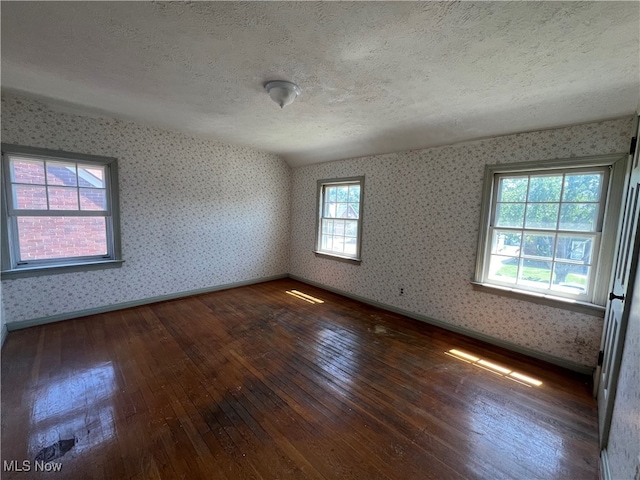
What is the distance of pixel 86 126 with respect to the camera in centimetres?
306

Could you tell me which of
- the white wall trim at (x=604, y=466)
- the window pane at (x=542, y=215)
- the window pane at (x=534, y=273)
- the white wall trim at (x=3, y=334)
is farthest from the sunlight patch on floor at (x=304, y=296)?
the white wall trim at (x=3, y=334)

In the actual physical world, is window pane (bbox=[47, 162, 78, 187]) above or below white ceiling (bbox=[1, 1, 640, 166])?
below

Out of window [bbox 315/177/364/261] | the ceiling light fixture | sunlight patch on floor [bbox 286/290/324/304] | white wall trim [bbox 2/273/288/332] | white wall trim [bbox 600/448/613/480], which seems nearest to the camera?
white wall trim [bbox 600/448/613/480]

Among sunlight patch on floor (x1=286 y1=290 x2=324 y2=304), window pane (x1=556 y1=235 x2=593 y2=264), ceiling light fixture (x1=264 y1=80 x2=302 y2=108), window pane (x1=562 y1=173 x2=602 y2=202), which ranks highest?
ceiling light fixture (x1=264 y1=80 x2=302 y2=108)

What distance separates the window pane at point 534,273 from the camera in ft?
8.70

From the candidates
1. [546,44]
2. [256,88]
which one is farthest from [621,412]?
[256,88]

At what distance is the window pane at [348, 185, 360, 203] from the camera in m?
4.27

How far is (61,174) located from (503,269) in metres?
5.23

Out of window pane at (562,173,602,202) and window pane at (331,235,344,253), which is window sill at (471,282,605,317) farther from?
window pane at (331,235,344,253)

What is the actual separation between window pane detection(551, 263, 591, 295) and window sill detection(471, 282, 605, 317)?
0.11 metres

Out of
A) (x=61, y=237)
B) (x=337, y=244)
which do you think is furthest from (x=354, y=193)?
(x=61, y=237)

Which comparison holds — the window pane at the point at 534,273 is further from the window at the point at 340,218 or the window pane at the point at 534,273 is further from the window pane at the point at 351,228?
the window pane at the point at 351,228

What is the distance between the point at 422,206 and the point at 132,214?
3912 millimetres

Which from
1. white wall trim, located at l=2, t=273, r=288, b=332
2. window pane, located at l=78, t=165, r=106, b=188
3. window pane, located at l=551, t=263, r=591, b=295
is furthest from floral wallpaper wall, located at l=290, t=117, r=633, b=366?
window pane, located at l=78, t=165, r=106, b=188
